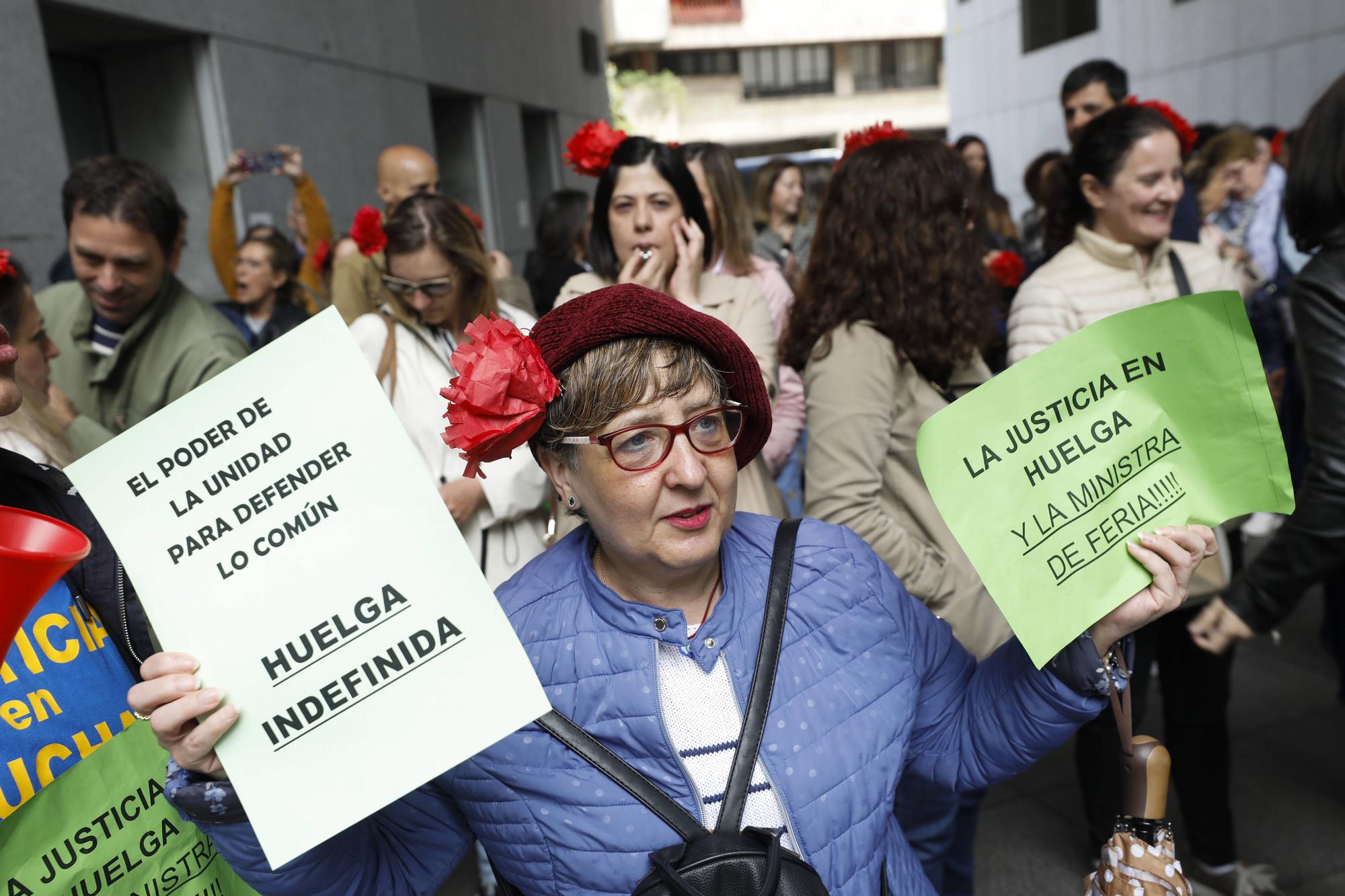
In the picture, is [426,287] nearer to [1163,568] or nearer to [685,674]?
[685,674]

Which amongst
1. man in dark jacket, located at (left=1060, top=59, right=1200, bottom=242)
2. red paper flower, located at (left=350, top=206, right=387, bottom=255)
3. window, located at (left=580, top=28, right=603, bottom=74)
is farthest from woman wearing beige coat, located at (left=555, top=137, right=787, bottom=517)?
window, located at (left=580, top=28, right=603, bottom=74)

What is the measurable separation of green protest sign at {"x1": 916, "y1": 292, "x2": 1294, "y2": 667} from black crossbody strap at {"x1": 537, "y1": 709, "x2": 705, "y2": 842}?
1.82 ft

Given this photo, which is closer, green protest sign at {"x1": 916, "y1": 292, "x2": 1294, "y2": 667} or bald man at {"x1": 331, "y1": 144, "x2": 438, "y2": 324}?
green protest sign at {"x1": 916, "y1": 292, "x2": 1294, "y2": 667}

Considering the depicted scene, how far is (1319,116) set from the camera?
2.34m

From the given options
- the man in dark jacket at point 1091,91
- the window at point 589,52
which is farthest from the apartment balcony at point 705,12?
the man in dark jacket at point 1091,91

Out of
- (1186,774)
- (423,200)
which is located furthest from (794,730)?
(423,200)

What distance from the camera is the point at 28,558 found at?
3.67 feet

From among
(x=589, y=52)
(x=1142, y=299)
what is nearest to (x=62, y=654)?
(x=1142, y=299)

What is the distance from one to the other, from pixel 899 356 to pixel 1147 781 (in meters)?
1.35

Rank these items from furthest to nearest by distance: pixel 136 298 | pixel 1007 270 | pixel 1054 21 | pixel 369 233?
pixel 1054 21 → pixel 1007 270 → pixel 369 233 → pixel 136 298

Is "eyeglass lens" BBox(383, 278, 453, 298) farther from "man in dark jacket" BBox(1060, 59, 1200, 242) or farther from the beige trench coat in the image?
"man in dark jacket" BBox(1060, 59, 1200, 242)

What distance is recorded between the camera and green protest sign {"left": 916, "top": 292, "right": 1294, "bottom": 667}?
1489 mm

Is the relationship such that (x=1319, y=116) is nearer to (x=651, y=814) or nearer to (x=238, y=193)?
(x=651, y=814)

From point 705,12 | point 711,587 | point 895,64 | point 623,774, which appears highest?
point 705,12
